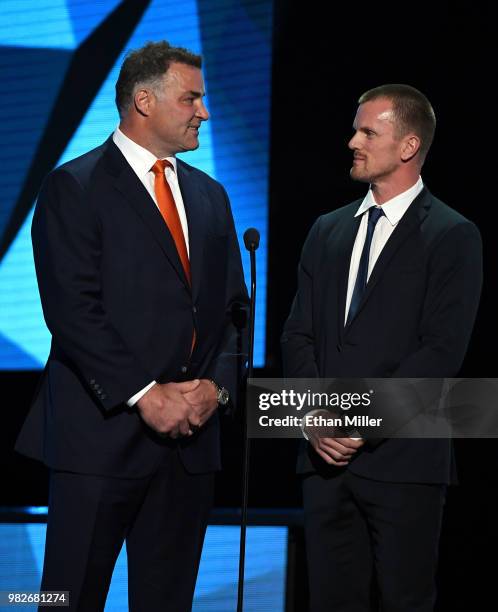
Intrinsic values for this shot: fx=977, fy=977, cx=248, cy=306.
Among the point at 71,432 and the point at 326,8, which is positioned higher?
the point at 326,8

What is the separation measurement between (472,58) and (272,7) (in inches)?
34.8

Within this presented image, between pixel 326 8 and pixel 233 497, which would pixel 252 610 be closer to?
pixel 233 497

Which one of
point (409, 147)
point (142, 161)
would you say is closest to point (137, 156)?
Answer: point (142, 161)

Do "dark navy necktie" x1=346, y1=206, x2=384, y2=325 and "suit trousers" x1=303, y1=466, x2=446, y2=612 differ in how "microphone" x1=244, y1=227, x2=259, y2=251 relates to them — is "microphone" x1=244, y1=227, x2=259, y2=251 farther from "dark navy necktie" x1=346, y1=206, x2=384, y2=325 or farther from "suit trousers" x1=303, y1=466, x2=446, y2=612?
"suit trousers" x1=303, y1=466, x2=446, y2=612

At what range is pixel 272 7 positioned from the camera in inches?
166

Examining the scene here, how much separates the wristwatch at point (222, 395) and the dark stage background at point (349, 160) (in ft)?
4.86

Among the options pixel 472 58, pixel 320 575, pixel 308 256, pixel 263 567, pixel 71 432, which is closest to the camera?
pixel 71 432

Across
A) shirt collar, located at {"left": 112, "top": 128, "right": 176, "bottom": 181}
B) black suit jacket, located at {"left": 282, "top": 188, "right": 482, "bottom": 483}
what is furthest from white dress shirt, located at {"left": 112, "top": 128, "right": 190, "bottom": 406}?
black suit jacket, located at {"left": 282, "top": 188, "right": 482, "bottom": 483}

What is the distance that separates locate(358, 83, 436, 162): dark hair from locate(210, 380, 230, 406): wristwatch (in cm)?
94

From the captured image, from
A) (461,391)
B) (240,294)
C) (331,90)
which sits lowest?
(461,391)

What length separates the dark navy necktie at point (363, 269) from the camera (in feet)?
9.37

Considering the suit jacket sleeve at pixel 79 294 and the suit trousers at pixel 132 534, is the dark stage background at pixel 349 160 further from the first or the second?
the suit jacket sleeve at pixel 79 294

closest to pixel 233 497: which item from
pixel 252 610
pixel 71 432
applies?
pixel 252 610

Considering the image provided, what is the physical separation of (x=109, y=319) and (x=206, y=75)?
1897 millimetres
